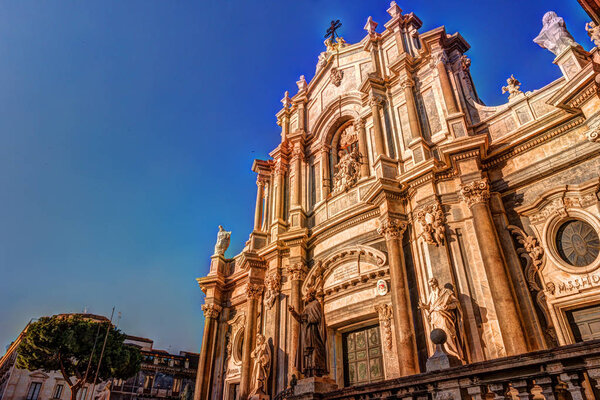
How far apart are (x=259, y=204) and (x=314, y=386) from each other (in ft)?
40.1

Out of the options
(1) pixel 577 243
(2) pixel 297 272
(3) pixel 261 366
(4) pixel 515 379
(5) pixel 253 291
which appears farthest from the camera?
(5) pixel 253 291

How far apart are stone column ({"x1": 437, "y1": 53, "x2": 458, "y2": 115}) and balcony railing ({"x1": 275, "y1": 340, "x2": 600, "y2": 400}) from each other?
357 inches

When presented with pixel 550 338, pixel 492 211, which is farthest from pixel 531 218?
pixel 550 338

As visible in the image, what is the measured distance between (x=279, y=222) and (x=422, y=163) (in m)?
6.98

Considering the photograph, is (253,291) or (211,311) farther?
(211,311)

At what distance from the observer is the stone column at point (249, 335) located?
1389 centimetres

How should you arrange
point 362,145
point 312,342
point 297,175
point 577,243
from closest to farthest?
point 312,342 → point 577,243 → point 362,145 → point 297,175

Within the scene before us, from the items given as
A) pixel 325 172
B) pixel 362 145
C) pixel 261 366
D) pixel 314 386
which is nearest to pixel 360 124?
pixel 362 145

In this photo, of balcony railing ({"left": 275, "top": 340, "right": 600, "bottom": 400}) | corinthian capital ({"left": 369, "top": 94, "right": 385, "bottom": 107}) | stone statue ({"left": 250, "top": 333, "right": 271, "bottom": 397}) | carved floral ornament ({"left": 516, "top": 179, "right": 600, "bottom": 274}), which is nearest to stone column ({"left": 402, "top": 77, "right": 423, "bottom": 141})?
corinthian capital ({"left": 369, "top": 94, "right": 385, "bottom": 107})

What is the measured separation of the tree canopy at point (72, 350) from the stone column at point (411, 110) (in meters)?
20.2

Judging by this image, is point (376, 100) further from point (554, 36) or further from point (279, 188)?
point (554, 36)

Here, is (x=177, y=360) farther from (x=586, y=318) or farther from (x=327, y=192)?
(x=586, y=318)

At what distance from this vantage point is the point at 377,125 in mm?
14367

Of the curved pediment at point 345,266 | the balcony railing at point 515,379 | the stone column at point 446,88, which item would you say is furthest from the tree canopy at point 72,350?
the stone column at point 446,88
